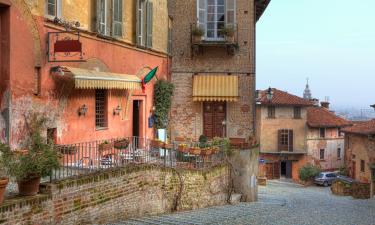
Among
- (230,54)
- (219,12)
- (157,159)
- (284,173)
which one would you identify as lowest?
(284,173)

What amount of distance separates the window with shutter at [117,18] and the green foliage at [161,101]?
4394 millimetres

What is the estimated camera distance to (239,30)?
2216 cm

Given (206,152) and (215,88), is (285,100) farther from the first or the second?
(206,152)

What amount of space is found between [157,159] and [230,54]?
10009 millimetres

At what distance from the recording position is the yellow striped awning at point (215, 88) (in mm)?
21812

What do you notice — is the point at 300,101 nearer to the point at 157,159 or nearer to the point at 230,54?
the point at 230,54

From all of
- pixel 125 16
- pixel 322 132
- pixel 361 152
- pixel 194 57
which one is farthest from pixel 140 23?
pixel 322 132

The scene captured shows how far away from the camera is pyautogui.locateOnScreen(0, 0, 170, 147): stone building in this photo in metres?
11.6

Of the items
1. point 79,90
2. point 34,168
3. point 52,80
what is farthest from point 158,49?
point 34,168

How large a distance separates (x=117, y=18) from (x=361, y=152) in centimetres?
2993

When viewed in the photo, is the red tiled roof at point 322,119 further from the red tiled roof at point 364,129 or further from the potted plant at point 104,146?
the potted plant at point 104,146

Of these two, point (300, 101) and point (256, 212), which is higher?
point (300, 101)

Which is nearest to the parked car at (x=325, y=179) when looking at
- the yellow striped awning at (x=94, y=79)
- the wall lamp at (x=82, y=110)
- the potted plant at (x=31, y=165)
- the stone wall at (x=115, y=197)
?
the stone wall at (x=115, y=197)

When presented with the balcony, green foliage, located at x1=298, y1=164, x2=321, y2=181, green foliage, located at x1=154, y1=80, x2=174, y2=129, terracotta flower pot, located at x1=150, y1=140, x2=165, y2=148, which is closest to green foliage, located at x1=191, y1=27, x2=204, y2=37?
the balcony
